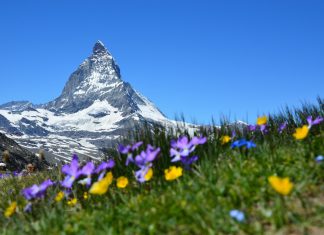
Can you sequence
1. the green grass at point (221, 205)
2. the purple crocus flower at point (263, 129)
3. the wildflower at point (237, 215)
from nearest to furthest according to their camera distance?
the wildflower at point (237, 215) < the green grass at point (221, 205) < the purple crocus flower at point (263, 129)

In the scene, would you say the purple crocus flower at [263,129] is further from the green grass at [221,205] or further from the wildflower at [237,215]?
the wildflower at [237,215]

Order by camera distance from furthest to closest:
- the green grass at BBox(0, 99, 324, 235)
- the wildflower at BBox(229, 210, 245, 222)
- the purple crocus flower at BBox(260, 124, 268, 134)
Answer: the purple crocus flower at BBox(260, 124, 268, 134), the green grass at BBox(0, 99, 324, 235), the wildflower at BBox(229, 210, 245, 222)

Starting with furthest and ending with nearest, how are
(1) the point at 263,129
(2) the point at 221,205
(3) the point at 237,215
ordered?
(1) the point at 263,129 → (2) the point at 221,205 → (3) the point at 237,215

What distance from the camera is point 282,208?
12.1 ft

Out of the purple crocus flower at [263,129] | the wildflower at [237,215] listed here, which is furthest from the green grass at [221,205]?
the purple crocus flower at [263,129]

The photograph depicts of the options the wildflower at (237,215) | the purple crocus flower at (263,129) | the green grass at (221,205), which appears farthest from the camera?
the purple crocus flower at (263,129)

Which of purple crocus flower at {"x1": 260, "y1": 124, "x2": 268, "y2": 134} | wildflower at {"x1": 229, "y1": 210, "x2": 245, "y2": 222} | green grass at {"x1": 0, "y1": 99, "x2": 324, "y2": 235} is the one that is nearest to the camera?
wildflower at {"x1": 229, "y1": 210, "x2": 245, "y2": 222}

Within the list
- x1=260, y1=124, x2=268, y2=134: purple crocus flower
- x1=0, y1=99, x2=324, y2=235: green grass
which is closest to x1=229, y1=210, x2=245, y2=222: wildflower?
x1=0, y1=99, x2=324, y2=235: green grass

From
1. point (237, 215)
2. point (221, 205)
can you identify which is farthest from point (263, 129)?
point (237, 215)

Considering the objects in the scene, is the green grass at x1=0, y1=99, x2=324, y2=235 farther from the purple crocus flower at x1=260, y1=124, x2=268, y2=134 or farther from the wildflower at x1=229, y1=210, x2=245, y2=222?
the purple crocus flower at x1=260, y1=124, x2=268, y2=134

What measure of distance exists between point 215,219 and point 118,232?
931 millimetres

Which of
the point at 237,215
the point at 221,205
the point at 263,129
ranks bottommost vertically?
the point at 237,215

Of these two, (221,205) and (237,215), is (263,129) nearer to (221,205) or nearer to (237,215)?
(221,205)

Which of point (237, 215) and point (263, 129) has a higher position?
point (263, 129)
